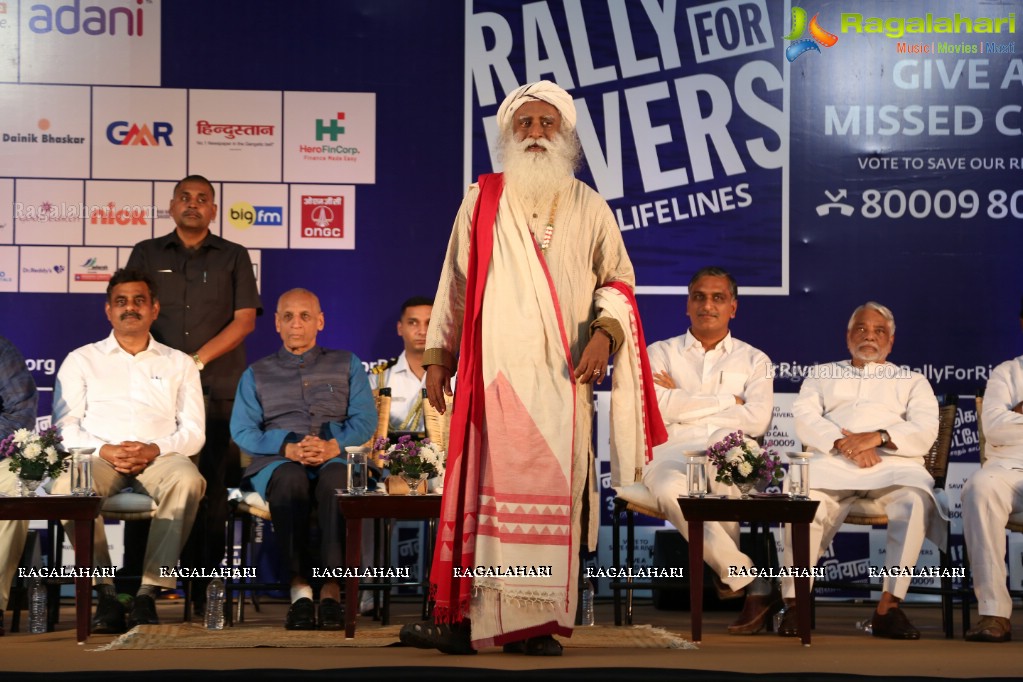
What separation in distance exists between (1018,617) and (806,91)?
3.04 metres

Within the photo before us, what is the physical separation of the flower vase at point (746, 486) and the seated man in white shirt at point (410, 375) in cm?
214

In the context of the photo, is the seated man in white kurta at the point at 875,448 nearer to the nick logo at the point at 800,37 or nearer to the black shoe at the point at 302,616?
the nick logo at the point at 800,37

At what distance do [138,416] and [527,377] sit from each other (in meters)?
2.56

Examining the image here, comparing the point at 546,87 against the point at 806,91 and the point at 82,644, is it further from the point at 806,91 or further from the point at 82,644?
the point at 806,91

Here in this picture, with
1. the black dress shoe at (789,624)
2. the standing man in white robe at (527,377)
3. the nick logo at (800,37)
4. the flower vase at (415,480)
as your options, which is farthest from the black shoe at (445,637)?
the nick logo at (800,37)

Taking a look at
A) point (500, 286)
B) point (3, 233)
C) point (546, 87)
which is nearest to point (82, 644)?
point (500, 286)

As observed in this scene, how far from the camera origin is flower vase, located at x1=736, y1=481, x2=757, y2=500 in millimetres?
5266

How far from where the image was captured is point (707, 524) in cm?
571

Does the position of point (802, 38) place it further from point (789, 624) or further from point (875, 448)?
point (789, 624)

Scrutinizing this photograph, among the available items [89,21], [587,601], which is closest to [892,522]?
[587,601]

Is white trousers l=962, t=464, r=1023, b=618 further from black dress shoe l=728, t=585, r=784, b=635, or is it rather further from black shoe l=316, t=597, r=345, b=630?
black shoe l=316, t=597, r=345, b=630

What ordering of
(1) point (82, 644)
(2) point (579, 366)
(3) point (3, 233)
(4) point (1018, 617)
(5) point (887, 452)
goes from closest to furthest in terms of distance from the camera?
(2) point (579, 366), (1) point (82, 644), (5) point (887, 452), (4) point (1018, 617), (3) point (3, 233)

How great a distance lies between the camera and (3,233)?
7395 mm

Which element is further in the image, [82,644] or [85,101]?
[85,101]
